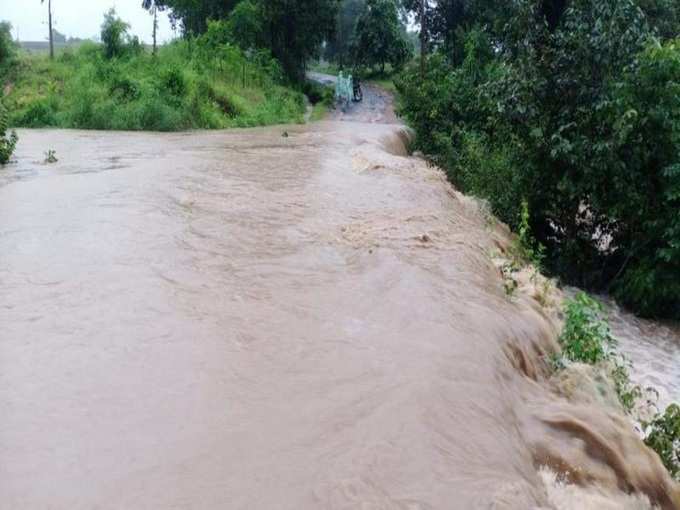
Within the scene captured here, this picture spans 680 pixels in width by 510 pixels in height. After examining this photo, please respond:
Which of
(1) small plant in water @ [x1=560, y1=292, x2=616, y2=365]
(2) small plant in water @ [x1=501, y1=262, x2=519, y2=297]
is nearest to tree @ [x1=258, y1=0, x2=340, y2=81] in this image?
(2) small plant in water @ [x1=501, y1=262, x2=519, y2=297]

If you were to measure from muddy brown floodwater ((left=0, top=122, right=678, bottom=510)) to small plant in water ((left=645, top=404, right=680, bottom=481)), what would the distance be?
45 cm

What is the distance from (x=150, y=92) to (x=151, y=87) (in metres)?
0.49

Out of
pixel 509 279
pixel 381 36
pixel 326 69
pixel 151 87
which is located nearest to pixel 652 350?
pixel 509 279

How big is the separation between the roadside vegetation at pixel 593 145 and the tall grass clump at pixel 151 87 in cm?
1225

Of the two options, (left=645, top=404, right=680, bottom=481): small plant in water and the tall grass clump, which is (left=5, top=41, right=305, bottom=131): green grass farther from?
(left=645, top=404, right=680, bottom=481): small plant in water

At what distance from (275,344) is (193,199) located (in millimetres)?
4686

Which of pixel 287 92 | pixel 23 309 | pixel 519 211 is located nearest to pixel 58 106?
pixel 287 92

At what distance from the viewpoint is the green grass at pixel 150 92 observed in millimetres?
19875

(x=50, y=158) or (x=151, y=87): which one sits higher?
(x=151, y=87)

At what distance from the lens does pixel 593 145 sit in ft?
29.2

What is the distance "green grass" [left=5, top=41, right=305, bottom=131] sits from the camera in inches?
782

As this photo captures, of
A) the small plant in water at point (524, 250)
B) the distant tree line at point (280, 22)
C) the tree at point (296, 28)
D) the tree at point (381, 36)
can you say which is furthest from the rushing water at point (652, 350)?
the tree at point (381, 36)

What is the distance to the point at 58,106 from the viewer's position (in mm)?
21000

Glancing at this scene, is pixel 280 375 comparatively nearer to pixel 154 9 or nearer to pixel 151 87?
pixel 151 87
